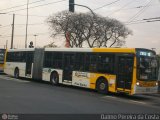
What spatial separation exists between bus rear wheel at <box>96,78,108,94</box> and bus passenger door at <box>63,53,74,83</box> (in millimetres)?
3069

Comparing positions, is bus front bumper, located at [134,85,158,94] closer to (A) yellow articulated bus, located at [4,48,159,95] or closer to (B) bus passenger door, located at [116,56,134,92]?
(A) yellow articulated bus, located at [4,48,159,95]

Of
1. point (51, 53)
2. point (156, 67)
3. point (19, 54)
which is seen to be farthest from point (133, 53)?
point (19, 54)

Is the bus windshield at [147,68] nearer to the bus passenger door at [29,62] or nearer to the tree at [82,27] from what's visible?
the bus passenger door at [29,62]

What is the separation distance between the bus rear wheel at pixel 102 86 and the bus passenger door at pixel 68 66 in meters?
3.07

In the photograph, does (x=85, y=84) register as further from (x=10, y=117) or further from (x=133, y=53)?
(x=10, y=117)

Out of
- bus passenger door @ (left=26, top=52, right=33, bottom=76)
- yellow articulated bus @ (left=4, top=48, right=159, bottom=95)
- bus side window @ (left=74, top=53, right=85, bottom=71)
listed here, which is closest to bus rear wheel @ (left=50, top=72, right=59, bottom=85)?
yellow articulated bus @ (left=4, top=48, right=159, bottom=95)

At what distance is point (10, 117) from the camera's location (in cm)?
1126

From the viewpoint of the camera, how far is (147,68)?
21.8 metres

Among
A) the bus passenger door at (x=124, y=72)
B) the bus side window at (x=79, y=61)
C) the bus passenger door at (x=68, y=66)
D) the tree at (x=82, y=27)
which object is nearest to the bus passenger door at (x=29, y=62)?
the bus passenger door at (x=68, y=66)

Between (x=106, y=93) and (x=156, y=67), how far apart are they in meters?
3.19

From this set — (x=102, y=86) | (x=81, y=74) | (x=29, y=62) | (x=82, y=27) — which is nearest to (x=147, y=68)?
(x=102, y=86)

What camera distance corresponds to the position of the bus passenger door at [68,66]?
26.4 m

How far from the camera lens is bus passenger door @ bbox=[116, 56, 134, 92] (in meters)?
21.5

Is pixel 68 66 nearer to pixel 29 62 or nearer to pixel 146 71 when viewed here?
pixel 29 62
